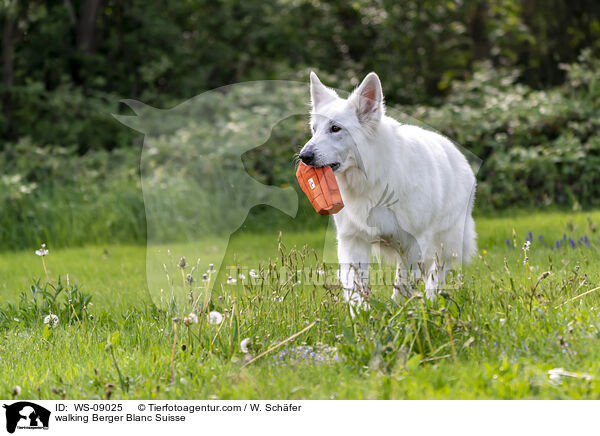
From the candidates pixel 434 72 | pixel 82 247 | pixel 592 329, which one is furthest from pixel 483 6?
pixel 592 329

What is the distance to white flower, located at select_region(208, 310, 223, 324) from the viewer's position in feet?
10.5

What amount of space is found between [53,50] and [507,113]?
8.49 metres

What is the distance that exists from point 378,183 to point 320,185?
1.64 feet

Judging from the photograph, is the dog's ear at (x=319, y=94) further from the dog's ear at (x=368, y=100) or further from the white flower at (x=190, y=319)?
the white flower at (x=190, y=319)

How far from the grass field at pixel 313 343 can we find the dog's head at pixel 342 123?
586mm

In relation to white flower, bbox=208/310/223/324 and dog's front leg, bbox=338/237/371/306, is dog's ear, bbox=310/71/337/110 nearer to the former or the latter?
dog's front leg, bbox=338/237/371/306

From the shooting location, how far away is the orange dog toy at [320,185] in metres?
3.59

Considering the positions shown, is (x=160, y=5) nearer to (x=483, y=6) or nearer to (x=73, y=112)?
(x=73, y=112)

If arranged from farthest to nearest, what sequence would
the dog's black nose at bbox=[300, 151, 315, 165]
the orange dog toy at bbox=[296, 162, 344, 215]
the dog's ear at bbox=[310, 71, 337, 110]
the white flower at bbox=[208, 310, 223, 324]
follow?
1. the dog's ear at bbox=[310, 71, 337, 110]
2. the orange dog toy at bbox=[296, 162, 344, 215]
3. the dog's black nose at bbox=[300, 151, 315, 165]
4. the white flower at bbox=[208, 310, 223, 324]

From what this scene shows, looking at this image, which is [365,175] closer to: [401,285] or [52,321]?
[401,285]
